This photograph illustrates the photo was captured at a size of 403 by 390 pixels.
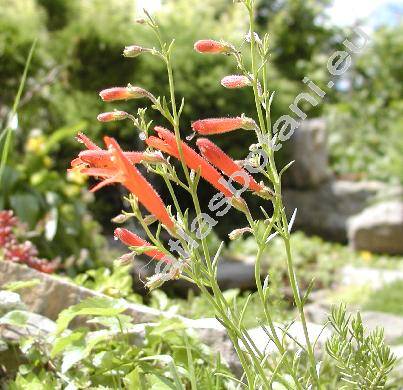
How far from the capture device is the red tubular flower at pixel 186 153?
1626mm

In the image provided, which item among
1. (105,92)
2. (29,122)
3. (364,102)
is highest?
(105,92)

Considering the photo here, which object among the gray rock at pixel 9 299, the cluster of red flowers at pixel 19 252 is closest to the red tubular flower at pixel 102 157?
the gray rock at pixel 9 299

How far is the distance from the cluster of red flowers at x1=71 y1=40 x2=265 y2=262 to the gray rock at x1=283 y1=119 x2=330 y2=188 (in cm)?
854

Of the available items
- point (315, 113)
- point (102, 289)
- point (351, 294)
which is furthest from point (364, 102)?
point (102, 289)

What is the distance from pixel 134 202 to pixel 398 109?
12174mm

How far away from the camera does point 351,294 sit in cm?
669

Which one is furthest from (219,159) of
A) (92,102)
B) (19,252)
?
(92,102)

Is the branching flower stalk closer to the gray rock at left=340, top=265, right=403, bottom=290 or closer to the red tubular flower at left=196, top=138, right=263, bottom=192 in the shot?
the red tubular flower at left=196, top=138, right=263, bottom=192

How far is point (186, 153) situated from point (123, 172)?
0.19 m

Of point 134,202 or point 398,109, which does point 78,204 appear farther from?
point 398,109

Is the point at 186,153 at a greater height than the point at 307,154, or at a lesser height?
greater

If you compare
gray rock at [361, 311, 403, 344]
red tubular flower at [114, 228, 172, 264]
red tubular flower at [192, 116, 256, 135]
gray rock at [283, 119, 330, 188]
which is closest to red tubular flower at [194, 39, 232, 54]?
red tubular flower at [192, 116, 256, 135]

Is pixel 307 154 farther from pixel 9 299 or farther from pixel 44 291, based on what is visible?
pixel 9 299

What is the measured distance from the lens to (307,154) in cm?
1045
